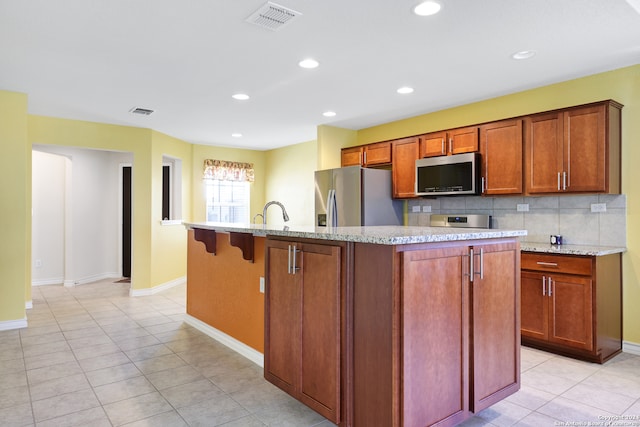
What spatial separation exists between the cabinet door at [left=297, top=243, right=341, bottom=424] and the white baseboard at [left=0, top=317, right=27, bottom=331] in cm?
343

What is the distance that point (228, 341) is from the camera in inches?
133

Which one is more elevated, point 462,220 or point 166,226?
point 462,220

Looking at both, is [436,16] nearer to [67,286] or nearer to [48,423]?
[48,423]

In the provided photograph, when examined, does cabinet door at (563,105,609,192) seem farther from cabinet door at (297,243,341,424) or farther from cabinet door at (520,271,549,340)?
A: cabinet door at (297,243,341,424)

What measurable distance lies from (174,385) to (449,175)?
10.7 ft

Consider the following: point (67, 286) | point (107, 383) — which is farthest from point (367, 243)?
Answer: point (67, 286)

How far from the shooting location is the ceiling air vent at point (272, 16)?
235 centimetres

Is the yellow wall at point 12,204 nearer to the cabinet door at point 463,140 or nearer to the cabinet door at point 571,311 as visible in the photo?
the cabinet door at point 463,140

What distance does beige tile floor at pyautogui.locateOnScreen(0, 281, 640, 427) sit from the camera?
2.19 meters

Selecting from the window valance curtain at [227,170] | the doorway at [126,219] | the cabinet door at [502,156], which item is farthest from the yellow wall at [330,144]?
the doorway at [126,219]

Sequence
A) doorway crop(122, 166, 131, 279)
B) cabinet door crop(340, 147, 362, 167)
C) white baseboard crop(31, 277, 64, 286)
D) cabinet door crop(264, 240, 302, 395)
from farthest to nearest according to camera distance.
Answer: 1. doorway crop(122, 166, 131, 279)
2. white baseboard crop(31, 277, 64, 286)
3. cabinet door crop(340, 147, 362, 167)
4. cabinet door crop(264, 240, 302, 395)

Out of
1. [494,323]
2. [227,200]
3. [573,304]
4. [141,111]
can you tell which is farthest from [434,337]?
[227,200]

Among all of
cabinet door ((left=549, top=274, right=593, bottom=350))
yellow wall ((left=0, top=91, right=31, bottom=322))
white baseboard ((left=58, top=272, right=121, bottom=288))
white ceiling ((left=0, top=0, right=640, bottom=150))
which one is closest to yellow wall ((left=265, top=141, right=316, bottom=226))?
white ceiling ((left=0, top=0, right=640, bottom=150))

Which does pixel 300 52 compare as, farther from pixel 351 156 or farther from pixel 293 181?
pixel 293 181
